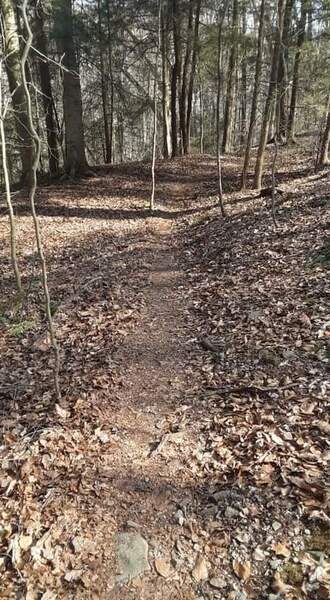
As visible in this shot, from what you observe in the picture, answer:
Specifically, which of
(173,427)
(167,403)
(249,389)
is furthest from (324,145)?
(173,427)

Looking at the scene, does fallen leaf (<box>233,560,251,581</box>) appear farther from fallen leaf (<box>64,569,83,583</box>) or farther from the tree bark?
the tree bark

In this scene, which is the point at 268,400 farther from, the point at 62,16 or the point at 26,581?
the point at 62,16

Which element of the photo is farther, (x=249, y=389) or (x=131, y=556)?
(x=249, y=389)

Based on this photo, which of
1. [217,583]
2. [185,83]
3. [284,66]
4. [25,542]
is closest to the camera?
[217,583]

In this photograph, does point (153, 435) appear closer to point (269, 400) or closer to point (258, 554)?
point (269, 400)

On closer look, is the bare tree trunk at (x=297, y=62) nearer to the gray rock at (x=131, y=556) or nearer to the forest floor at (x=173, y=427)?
the forest floor at (x=173, y=427)

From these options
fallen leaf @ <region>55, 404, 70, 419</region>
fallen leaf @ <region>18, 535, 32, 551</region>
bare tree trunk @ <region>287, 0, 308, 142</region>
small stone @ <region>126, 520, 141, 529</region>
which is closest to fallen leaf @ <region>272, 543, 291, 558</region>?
small stone @ <region>126, 520, 141, 529</region>

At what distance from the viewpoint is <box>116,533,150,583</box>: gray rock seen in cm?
327

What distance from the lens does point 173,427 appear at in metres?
4.68

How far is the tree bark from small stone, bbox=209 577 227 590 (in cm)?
1577

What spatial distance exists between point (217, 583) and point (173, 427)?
1.71 metres

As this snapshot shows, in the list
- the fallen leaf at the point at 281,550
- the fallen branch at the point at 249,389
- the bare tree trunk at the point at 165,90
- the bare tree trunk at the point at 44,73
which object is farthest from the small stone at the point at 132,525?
the bare tree trunk at the point at 165,90

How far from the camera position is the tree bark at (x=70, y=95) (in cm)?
1546

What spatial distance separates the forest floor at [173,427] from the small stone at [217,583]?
1 centimetres
